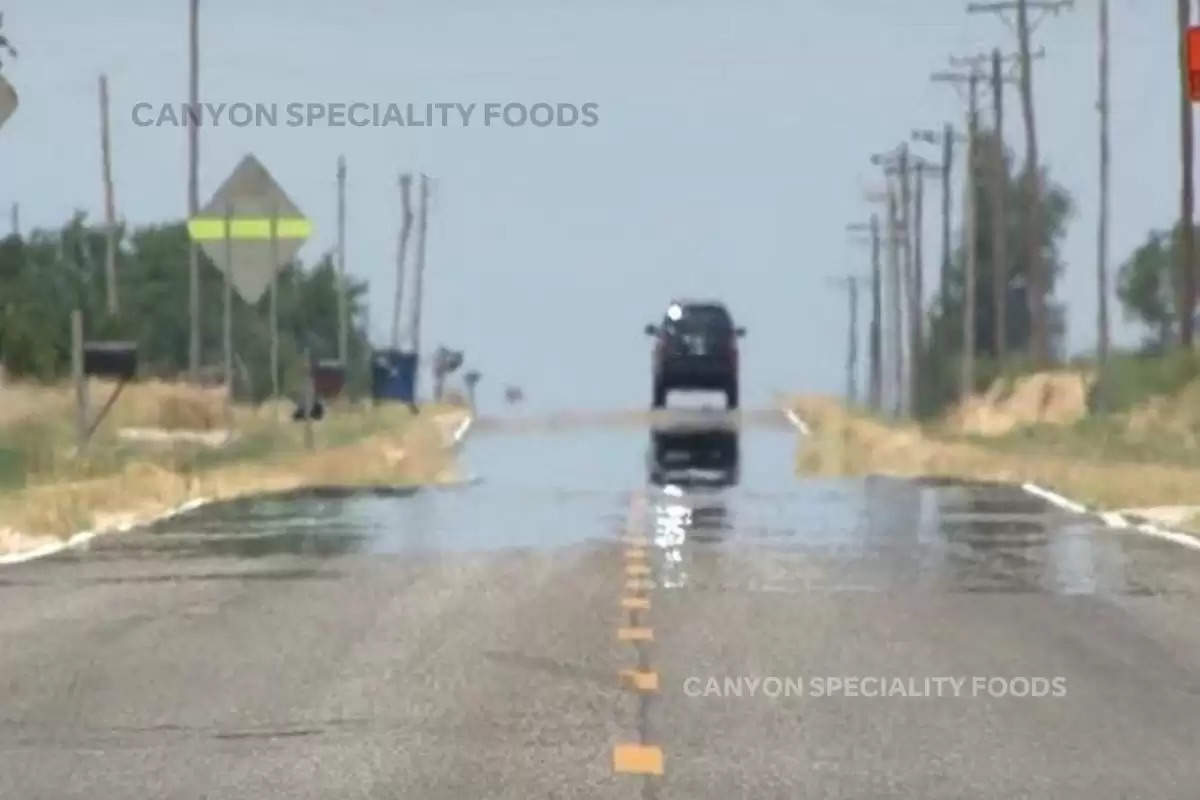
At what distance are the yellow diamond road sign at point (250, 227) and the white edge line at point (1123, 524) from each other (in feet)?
34.4

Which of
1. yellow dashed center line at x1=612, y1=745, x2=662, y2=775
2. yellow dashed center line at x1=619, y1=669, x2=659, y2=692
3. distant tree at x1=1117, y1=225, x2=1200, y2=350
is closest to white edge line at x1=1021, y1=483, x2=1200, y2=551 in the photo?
yellow dashed center line at x1=619, y1=669, x2=659, y2=692

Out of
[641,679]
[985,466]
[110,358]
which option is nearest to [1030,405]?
[985,466]

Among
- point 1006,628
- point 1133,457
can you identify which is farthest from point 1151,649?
point 1133,457

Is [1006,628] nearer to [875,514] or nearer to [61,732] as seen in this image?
[61,732]

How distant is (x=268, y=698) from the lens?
17.2 m

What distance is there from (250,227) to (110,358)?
13.5ft

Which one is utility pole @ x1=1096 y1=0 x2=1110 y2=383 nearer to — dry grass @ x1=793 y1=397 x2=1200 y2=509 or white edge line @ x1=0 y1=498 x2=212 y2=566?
dry grass @ x1=793 y1=397 x2=1200 y2=509

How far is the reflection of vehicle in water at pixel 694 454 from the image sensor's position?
45.7 metres

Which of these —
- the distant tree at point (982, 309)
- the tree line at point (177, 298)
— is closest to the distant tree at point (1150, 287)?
the distant tree at point (982, 309)

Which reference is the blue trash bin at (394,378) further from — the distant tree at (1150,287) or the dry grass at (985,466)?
the distant tree at (1150,287)

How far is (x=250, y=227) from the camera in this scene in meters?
48.5

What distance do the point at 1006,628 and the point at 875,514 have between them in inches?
564

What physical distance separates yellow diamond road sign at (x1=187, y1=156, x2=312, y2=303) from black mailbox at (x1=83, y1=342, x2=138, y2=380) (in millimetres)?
2244

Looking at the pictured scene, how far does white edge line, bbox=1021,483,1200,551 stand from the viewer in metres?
30.3
